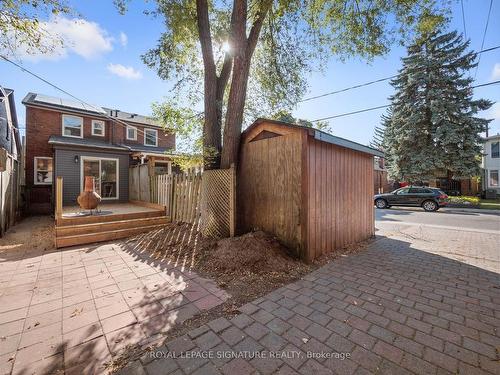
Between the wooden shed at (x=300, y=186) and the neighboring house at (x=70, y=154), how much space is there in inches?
256

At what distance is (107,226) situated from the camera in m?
6.13

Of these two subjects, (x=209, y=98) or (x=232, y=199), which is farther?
(x=209, y=98)

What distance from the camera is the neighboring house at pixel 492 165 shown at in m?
20.7

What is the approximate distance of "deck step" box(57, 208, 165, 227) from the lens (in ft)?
19.4

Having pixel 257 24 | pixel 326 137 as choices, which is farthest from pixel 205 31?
pixel 326 137

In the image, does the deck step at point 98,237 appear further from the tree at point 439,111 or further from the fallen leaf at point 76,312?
the tree at point 439,111

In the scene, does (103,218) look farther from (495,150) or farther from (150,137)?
(495,150)

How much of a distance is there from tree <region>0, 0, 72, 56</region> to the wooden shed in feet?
14.7

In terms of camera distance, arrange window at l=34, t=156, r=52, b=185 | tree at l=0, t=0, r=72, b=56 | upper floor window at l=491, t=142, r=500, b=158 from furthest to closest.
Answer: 1. upper floor window at l=491, t=142, r=500, b=158
2. window at l=34, t=156, r=52, b=185
3. tree at l=0, t=0, r=72, b=56

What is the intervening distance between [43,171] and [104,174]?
3548 mm

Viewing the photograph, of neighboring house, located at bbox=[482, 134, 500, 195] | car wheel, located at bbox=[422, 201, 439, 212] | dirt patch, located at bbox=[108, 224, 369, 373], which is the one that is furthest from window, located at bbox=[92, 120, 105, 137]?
neighboring house, located at bbox=[482, 134, 500, 195]

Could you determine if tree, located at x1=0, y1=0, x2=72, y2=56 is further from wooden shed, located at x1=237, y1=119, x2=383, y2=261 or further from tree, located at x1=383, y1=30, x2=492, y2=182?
tree, located at x1=383, y1=30, x2=492, y2=182

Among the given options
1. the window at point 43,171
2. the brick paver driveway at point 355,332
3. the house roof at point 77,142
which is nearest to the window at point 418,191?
the brick paver driveway at point 355,332

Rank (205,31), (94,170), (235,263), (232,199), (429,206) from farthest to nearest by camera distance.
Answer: (429,206)
(94,170)
(205,31)
(232,199)
(235,263)
